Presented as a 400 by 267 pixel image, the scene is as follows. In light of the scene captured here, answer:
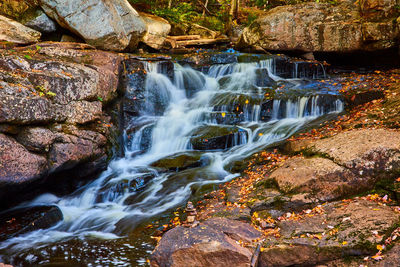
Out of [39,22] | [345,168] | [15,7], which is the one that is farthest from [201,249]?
[15,7]

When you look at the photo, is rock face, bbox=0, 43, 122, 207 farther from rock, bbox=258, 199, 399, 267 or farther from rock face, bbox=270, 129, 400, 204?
rock, bbox=258, 199, 399, 267

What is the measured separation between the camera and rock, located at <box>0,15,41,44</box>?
10263 millimetres

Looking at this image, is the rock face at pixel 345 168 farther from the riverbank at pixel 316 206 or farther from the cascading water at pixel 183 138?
the cascading water at pixel 183 138

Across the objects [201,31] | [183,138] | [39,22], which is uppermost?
[201,31]

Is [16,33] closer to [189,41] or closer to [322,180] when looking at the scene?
[189,41]

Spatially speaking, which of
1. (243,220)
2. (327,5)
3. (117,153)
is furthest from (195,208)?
(327,5)

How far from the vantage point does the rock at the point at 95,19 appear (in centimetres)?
1138

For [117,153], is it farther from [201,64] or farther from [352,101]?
[352,101]

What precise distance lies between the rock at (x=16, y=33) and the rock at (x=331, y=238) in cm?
1082

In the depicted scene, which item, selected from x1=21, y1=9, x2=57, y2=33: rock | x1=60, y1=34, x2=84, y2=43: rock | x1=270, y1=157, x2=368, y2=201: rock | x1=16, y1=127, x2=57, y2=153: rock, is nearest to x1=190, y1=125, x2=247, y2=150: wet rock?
x1=270, y1=157, x2=368, y2=201: rock

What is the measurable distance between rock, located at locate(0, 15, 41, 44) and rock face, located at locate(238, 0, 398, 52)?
9668mm

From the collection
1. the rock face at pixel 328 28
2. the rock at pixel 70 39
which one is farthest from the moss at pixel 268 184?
the rock at pixel 70 39

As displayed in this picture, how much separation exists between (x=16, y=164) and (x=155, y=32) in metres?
11.0

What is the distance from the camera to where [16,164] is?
5.92 m
